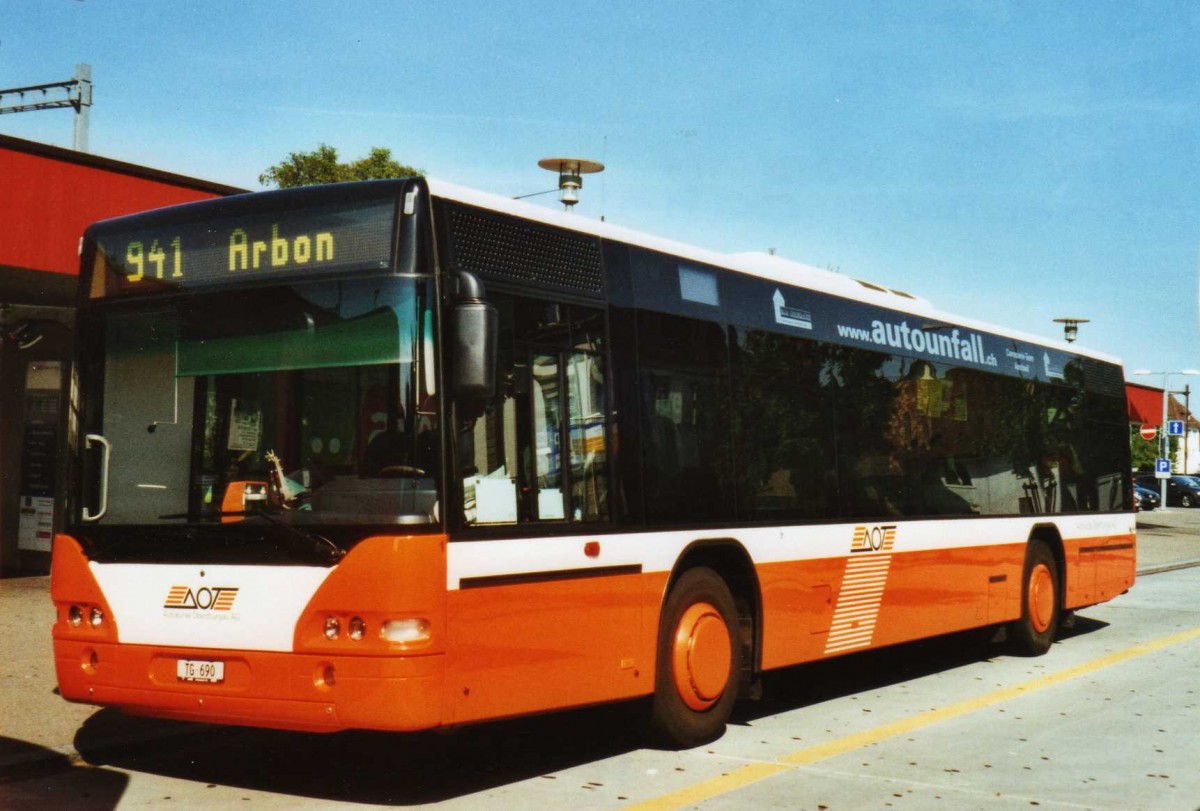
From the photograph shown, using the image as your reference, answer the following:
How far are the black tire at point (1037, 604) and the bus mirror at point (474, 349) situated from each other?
8.38 metres

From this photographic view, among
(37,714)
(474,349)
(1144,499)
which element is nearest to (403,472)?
(474,349)

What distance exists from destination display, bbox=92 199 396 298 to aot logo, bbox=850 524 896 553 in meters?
4.93

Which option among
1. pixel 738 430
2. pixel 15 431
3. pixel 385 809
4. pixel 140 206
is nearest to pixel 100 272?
pixel 385 809

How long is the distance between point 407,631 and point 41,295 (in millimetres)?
11983

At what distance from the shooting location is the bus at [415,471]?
6648mm

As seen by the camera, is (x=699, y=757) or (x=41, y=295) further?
(x=41, y=295)

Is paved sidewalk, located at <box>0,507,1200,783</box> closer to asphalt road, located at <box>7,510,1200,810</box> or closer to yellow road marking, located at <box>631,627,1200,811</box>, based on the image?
asphalt road, located at <box>7,510,1200,810</box>

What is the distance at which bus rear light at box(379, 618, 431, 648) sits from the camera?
21.5ft

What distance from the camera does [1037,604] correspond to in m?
13.7

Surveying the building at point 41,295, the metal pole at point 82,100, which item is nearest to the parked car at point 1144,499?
the metal pole at point 82,100

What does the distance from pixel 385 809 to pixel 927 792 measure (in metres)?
2.76

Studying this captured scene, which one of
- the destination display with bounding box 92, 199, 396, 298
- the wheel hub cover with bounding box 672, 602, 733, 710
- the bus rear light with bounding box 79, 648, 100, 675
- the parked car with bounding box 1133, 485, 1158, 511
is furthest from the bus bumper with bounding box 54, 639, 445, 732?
the parked car with bounding box 1133, 485, 1158, 511

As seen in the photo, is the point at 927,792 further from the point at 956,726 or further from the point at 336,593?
the point at 336,593

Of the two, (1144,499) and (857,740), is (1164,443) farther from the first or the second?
(857,740)
